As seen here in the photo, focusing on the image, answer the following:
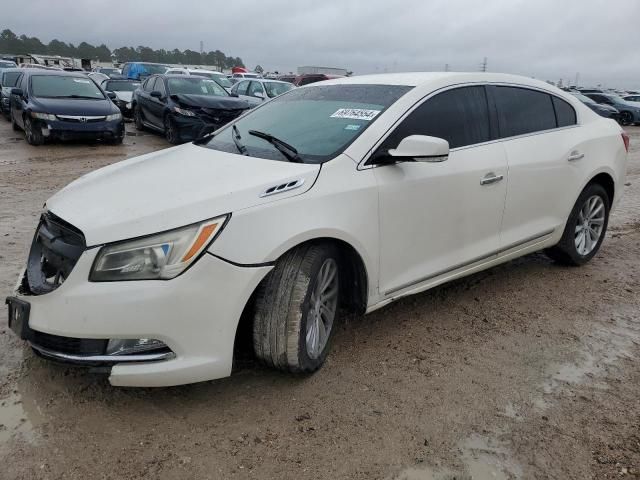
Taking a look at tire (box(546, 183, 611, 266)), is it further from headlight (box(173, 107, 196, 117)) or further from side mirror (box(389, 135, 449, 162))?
headlight (box(173, 107, 196, 117))

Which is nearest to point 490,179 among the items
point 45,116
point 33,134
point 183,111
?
point 183,111

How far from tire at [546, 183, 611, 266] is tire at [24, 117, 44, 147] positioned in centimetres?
1006

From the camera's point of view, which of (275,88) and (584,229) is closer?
(584,229)

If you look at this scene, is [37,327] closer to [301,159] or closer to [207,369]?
[207,369]

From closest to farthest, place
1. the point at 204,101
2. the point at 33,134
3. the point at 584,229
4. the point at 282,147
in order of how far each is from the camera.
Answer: the point at 282,147 → the point at 584,229 → the point at 33,134 → the point at 204,101

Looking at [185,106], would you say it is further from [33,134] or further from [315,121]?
[315,121]

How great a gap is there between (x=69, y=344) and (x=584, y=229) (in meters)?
4.17

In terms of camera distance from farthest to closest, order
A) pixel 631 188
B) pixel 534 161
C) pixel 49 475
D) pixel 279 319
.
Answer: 1. pixel 631 188
2. pixel 534 161
3. pixel 279 319
4. pixel 49 475

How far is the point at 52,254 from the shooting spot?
2680 millimetres

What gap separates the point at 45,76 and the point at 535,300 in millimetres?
11338

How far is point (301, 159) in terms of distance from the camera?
10.1 feet

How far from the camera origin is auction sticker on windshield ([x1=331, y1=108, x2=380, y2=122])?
330 centimetres

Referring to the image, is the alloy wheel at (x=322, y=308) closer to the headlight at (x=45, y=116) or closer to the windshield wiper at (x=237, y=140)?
the windshield wiper at (x=237, y=140)

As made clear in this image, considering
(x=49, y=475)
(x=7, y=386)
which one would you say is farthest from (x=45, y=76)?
(x=49, y=475)
